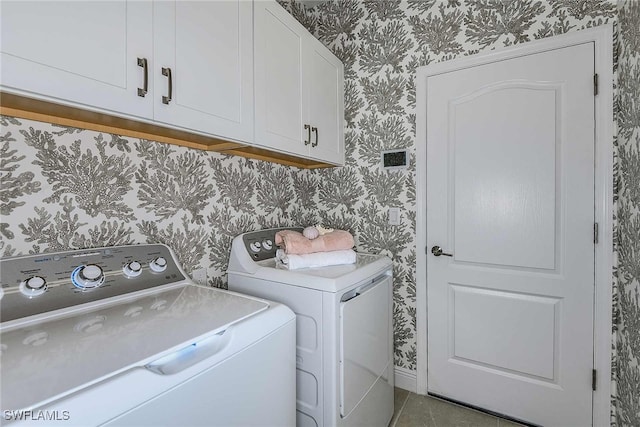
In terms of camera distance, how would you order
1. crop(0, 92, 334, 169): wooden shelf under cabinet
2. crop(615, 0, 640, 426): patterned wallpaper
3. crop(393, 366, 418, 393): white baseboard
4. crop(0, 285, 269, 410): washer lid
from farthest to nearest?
crop(393, 366, 418, 393): white baseboard < crop(615, 0, 640, 426): patterned wallpaper < crop(0, 92, 334, 169): wooden shelf under cabinet < crop(0, 285, 269, 410): washer lid

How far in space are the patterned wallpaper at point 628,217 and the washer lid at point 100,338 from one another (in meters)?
1.59

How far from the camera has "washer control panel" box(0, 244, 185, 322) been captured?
86cm

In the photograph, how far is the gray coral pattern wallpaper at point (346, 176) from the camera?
1.01 m

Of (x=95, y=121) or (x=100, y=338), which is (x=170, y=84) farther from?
(x=100, y=338)

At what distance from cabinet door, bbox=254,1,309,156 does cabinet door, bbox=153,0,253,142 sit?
0.07m

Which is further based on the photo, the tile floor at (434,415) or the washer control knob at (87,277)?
the tile floor at (434,415)

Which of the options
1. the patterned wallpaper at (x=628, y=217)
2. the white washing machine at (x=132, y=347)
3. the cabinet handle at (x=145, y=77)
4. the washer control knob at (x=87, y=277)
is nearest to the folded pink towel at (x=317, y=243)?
the white washing machine at (x=132, y=347)

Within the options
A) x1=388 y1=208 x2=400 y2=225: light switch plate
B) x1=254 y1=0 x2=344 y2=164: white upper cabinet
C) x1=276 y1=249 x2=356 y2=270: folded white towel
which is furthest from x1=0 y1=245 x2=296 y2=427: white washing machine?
x1=388 y1=208 x2=400 y2=225: light switch plate

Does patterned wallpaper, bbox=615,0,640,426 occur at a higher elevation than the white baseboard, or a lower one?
higher

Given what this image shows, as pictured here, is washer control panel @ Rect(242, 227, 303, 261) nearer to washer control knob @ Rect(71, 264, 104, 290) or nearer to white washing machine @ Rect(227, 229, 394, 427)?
A: white washing machine @ Rect(227, 229, 394, 427)

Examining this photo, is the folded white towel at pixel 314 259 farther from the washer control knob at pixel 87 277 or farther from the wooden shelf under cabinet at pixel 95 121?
the washer control knob at pixel 87 277

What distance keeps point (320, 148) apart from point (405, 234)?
828 mm

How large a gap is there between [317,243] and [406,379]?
4.09 feet

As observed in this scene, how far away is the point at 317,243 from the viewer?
5.18 ft
